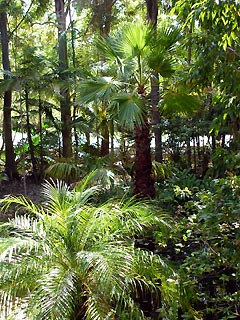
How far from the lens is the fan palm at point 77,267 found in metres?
2.85

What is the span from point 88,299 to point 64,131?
19.5 ft

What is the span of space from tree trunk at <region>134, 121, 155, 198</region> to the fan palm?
174 centimetres

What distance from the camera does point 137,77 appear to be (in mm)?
5434

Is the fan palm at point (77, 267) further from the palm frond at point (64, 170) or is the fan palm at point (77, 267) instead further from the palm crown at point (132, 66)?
the palm frond at point (64, 170)

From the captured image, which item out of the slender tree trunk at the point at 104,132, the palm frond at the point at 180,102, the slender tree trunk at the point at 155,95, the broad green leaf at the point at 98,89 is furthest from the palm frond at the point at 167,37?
the slender tree trunk at the point at 104,132

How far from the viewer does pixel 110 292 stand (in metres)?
2.87

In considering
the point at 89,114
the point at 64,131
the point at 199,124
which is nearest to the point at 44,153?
the point at 64,131

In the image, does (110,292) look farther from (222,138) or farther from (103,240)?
(222,138)

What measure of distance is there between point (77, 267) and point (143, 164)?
2.59 metres

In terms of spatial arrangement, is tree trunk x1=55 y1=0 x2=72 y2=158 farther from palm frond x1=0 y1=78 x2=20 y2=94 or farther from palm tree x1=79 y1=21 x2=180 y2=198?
palm tree x1=79 y1=21 x2=180 y2=198

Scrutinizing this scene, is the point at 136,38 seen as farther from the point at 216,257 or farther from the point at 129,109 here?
the point at 216,257

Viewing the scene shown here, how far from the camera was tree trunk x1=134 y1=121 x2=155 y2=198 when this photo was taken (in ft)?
17.9

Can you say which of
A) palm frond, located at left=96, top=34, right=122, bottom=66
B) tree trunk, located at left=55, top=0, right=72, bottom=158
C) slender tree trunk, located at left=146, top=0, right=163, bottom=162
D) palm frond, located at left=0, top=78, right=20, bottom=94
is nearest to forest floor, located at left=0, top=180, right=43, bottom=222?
tree trunk, located at left=55, top=0, right=72, bottom=158

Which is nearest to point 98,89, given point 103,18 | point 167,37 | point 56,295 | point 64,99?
point 167,37
